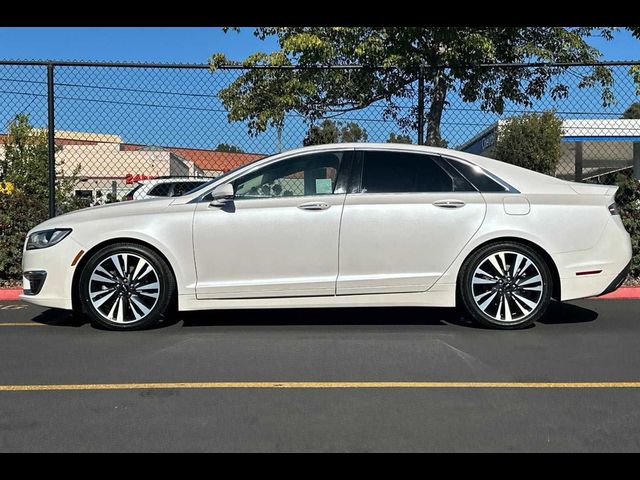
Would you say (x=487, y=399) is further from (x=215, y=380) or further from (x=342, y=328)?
(x=342, y=328)

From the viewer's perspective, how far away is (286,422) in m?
3.70

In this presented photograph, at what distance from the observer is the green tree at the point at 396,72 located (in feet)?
33.9

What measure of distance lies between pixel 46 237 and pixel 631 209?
6.95m

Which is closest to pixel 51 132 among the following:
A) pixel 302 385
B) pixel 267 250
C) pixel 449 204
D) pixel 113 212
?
pixel 113 212

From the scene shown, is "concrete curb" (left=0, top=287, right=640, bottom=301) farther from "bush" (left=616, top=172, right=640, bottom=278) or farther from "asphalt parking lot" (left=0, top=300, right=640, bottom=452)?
"asphalt parking lot" (left=0, top=300, right=640, bottom=452)

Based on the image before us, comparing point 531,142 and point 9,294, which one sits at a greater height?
point 531,142

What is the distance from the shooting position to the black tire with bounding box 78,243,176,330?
5777 mm

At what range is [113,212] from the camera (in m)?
5.89

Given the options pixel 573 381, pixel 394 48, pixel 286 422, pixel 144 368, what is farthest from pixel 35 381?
pixel 394 48

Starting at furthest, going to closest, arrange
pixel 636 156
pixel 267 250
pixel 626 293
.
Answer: pixel 636 156 < pixel 626 293 < pixel 267 250

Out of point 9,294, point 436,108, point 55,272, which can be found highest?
point 436,108

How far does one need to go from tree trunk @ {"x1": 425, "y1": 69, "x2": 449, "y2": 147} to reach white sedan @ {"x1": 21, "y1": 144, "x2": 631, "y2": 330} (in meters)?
4.76

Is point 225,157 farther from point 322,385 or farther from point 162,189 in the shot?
point 322,385

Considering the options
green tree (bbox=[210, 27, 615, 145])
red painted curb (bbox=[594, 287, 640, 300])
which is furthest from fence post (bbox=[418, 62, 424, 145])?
red painted curb (bbox=[594, 287, 640, 300])
